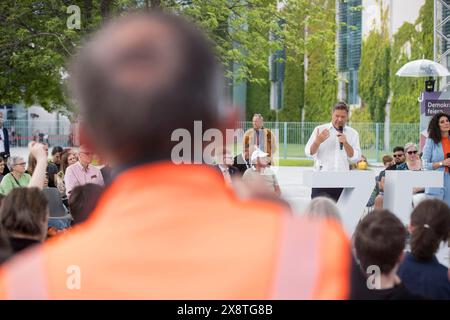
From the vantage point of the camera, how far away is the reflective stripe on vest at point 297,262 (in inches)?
38.4

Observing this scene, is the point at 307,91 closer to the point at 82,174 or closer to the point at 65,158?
the point at 65,158

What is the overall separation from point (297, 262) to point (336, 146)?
23.0ft

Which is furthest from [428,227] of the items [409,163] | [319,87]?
[319,87]

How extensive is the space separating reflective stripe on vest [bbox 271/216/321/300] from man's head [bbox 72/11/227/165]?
0.63 feet

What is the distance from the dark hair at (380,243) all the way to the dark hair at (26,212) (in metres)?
1.51

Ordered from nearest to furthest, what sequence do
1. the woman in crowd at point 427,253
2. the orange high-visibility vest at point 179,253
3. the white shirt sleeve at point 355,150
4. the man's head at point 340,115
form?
the orange high-visibility vest at point 179,253, the woman in crowd at point 427,253, the man's head at point 340,115, the white shirt sleeve at point 355,150

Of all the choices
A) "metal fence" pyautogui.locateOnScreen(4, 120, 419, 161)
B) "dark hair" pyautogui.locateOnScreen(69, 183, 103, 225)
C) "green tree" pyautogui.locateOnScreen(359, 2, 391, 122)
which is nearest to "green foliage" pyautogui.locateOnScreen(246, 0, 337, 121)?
"green tree" pyautogui.locateOnScreen(359, 2, 391, 122)

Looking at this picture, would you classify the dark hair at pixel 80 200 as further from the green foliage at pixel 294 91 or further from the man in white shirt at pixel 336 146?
the green foliage at pixel 294 91

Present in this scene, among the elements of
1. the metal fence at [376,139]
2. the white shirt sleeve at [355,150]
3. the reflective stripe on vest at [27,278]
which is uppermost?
the reflective stripe on vest at [27,278]

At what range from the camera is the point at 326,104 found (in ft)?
120

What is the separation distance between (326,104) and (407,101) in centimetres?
679

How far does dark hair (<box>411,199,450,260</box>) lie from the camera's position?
4.12 metres

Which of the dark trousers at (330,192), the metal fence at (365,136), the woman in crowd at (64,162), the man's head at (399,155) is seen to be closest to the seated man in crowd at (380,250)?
the dark trousers at (330,192)

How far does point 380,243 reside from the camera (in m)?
3.39
